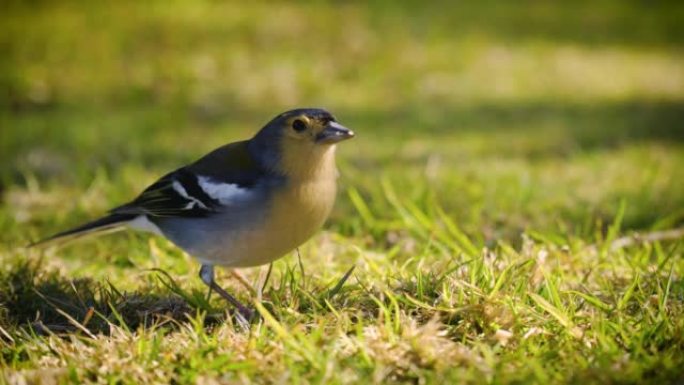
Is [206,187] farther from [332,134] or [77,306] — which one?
[77,306]

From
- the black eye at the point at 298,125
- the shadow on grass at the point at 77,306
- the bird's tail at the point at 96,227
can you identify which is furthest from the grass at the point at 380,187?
the black eye at the point at 298,125

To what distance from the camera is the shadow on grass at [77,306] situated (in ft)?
12.4

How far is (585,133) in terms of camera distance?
7.82m

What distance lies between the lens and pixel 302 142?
3.97 m

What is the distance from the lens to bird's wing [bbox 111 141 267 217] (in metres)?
3.96

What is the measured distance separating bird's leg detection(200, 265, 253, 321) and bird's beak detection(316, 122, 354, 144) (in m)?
0.78

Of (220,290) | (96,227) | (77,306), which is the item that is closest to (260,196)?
(220,290)

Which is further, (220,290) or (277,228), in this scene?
(220,290)

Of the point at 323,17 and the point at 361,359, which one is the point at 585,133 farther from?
the point at 361,359

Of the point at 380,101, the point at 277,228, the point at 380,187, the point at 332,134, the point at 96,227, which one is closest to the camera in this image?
the point at 277,228

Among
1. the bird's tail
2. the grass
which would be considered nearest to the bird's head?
the grass

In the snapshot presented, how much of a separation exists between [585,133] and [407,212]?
3.22m

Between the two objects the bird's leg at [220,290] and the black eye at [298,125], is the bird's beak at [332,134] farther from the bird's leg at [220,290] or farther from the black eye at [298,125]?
the bird's leg at [220,290]

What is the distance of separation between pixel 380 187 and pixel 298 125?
7.04 feet
